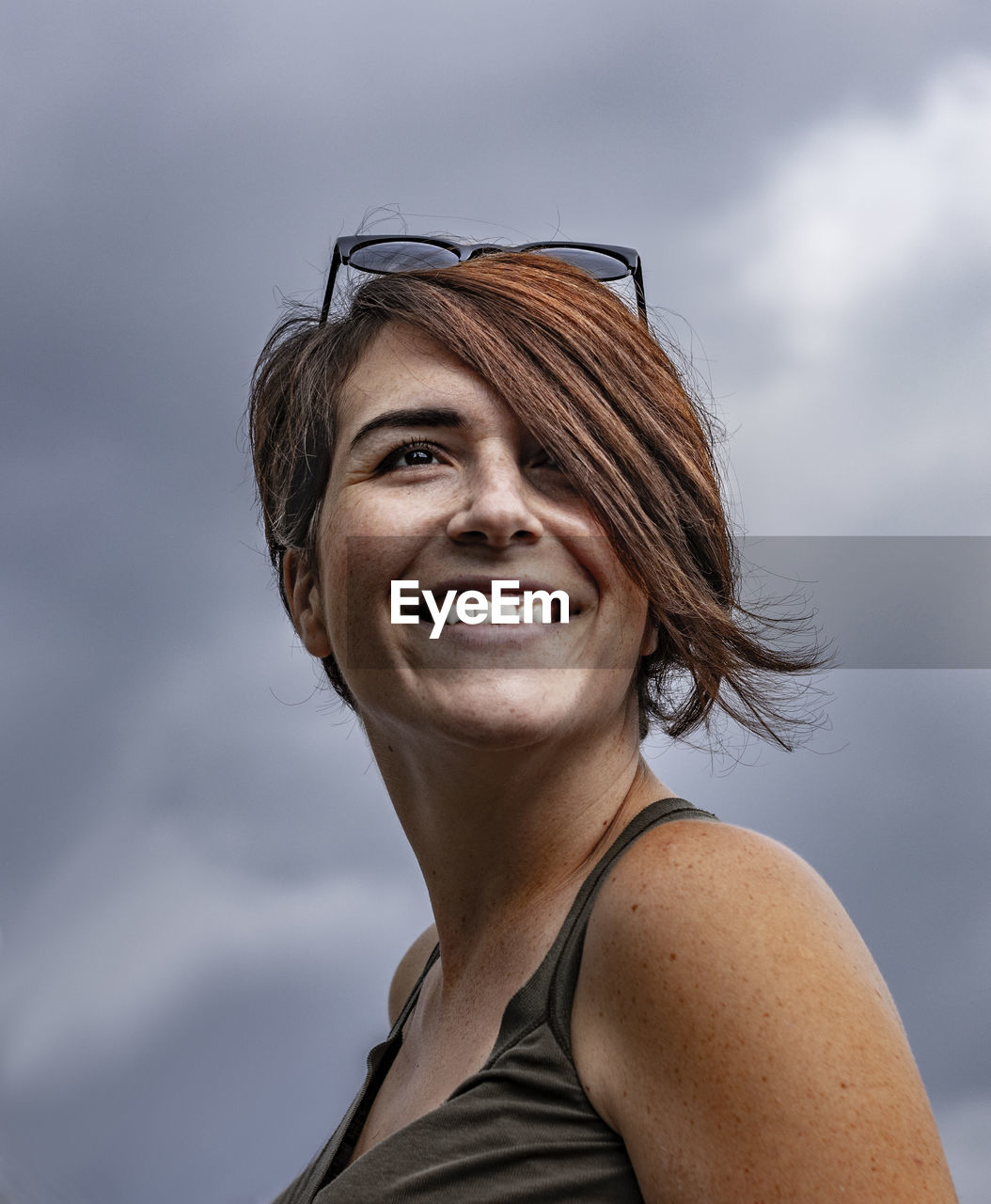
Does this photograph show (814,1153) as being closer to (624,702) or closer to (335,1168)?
(624,702)

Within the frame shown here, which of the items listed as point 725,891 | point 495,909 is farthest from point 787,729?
point 725,891

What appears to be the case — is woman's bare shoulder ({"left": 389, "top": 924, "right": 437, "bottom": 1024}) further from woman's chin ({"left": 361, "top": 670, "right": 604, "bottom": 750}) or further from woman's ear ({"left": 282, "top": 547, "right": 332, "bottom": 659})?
woman's chin ({"left": 361, "top": 670, "right": 604, "bottom": 750})

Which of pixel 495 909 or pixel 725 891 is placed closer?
pixel 725 891

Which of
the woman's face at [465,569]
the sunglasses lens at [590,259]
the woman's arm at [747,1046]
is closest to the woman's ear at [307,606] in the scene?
the woman's face at [465,569]

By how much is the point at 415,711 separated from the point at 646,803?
1.58ft

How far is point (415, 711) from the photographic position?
2.22m

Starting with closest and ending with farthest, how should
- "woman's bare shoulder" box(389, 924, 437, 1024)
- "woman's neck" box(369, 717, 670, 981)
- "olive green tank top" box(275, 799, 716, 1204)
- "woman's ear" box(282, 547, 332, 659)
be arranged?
"olive green tank top" box(275, 799, 716, 1204) < "woman's neck" box(369, 717, 670, 981) < "woman's ear" box(282, 547, 332, 659) < "woman's bare shoulder" box(389, 924, 437, 1024)

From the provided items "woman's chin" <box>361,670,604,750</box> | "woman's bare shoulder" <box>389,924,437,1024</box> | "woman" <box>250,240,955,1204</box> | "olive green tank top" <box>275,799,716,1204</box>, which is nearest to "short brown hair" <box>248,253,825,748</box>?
→ "woman" <box>250,240,955,1204</box>

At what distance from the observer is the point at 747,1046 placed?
5.22 ft

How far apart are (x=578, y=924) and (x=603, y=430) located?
0.98 meters

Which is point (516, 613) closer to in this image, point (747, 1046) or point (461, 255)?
point (747, 1046)

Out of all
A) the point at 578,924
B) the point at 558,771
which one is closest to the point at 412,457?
the point at 558,771

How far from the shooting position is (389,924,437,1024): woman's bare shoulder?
3.48m

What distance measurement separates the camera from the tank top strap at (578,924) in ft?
6.07
